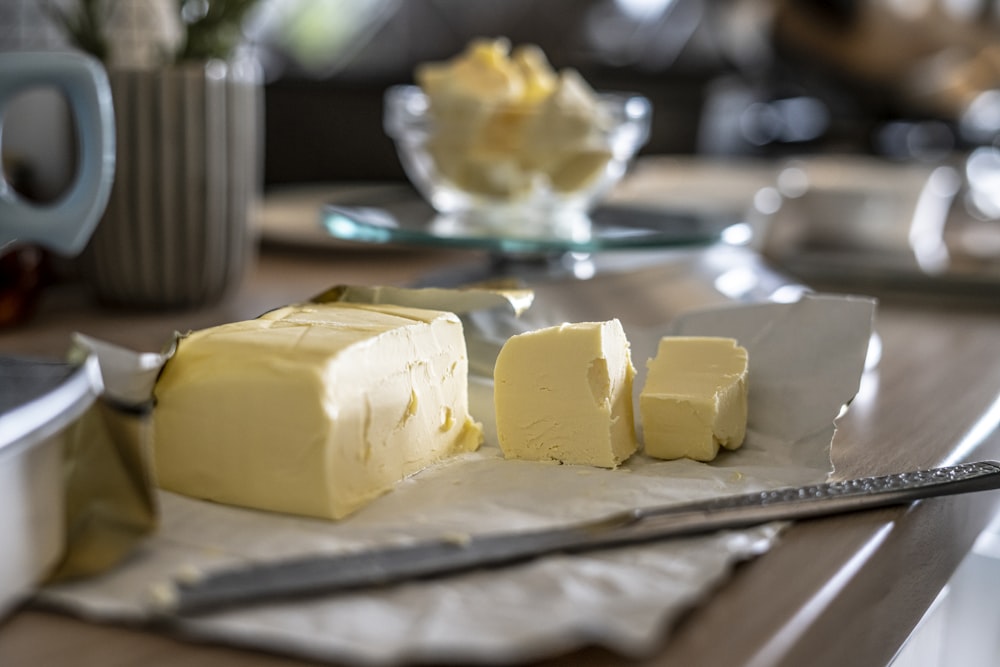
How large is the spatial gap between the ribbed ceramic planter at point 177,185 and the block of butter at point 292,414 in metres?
0.37

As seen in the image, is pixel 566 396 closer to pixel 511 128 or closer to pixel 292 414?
pixel 292 414

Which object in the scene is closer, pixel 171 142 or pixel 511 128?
pixel 171 142

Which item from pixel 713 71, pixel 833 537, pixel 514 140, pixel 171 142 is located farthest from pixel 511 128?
pixel 713 71

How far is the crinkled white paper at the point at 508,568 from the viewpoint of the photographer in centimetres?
34

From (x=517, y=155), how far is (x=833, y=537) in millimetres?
576

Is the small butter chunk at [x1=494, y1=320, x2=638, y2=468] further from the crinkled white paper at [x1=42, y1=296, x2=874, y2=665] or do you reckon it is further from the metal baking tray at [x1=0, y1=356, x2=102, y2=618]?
the metal baking tray at [x1=0, y1=356, x2=102, y2=618]

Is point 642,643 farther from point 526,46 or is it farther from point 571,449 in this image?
point 526,46

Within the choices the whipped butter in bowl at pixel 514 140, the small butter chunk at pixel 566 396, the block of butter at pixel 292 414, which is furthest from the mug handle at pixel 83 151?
the whipped butter in bowl at pixel 514 140

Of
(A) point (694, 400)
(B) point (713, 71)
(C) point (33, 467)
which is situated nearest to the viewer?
(C) point (33, 467)

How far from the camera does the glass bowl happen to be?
936 millimetres

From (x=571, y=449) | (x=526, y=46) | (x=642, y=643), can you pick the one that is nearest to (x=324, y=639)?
(x=642, y=643)

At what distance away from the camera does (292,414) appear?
1.46 feet

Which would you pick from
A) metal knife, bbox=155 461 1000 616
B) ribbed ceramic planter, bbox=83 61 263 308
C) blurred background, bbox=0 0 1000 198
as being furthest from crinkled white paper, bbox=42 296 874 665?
blurred background, bbox=0 0 1000 198

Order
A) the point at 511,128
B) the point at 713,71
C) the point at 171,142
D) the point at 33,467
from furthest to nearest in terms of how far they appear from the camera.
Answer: the point at 713,71, the point at 511,128, the point at 171,142, the point at 33,467
